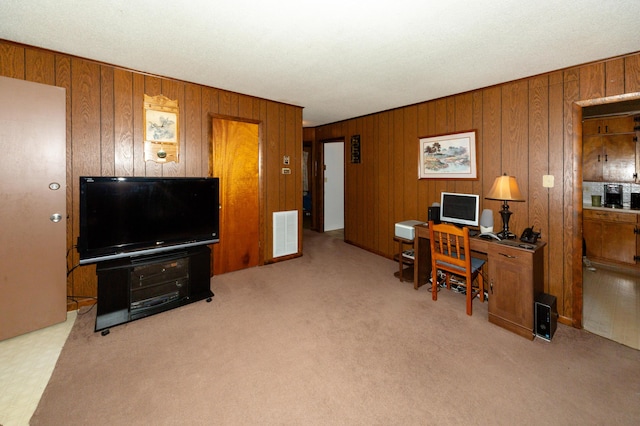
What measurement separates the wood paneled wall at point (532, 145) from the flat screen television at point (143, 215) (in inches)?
117

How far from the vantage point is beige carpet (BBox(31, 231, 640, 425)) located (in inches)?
65.1

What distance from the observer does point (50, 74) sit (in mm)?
2674

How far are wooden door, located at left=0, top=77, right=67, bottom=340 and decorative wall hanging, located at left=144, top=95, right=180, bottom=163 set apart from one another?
0.76 metres

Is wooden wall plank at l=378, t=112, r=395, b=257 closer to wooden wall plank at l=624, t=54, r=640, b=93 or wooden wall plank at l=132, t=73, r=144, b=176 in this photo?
wooden wall plank at l=624, t=54, r=640, b=93

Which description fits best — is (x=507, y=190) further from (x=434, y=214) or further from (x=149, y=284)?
(x=149, y=284)

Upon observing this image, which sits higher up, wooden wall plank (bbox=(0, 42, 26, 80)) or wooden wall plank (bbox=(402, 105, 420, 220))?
wooden wall plank (bbox=(0, 42, 26, 80))

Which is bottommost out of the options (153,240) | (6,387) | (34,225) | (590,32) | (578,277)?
(6,387)

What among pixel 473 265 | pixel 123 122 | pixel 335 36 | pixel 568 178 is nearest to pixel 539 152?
pixel 568 178

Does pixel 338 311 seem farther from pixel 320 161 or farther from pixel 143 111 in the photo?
pixel 320 161

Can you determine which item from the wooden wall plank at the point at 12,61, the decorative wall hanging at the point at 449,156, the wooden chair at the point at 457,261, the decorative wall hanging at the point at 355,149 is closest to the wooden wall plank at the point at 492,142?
the decorative wall hanging at the point at 449,156

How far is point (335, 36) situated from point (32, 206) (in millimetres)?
2990

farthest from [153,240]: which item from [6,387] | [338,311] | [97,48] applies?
[338,311]

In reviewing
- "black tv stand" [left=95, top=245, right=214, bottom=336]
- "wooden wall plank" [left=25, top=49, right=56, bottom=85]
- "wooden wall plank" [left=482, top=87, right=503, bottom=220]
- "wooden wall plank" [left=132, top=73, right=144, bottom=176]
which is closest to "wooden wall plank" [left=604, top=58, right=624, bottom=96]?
"wooden wall plank" [left=482, top=87, right=503, bottom=220]

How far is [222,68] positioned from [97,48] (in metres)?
1.09
